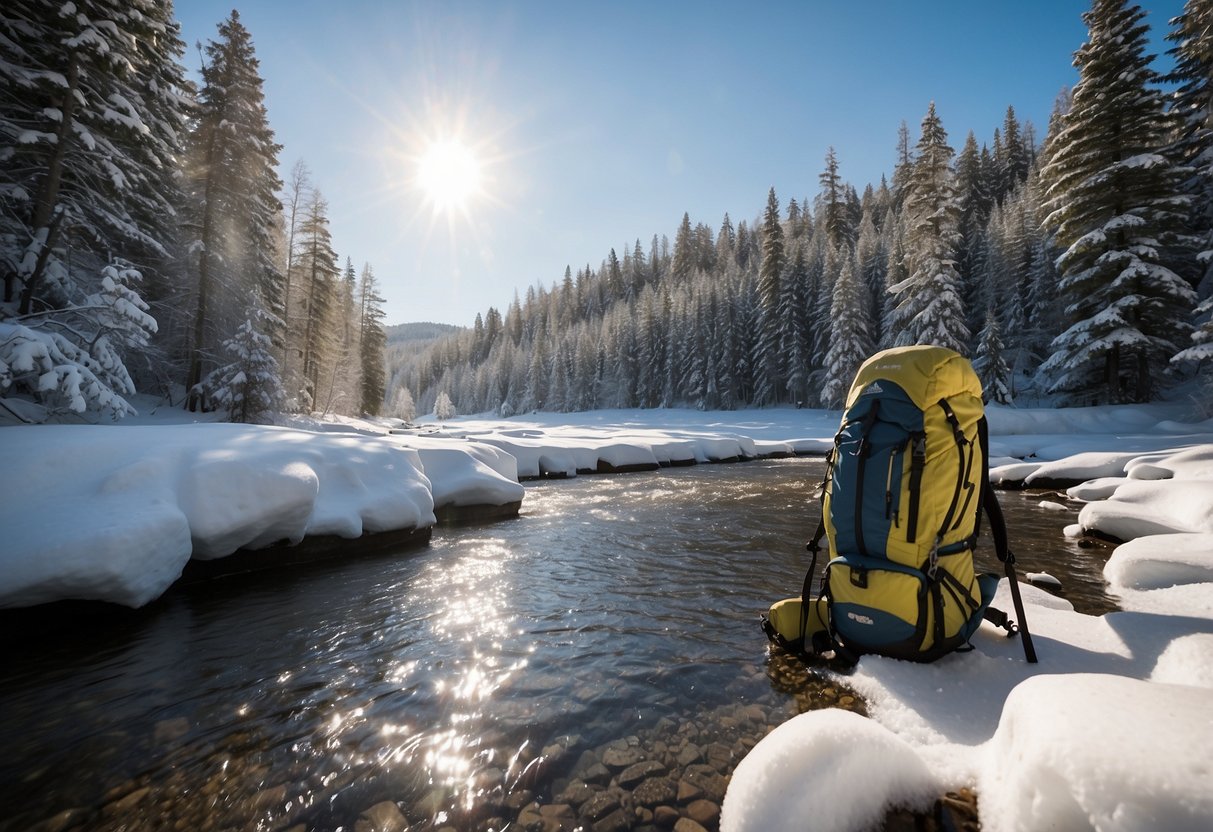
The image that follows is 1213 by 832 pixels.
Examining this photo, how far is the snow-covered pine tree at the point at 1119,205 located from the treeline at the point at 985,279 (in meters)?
0.06

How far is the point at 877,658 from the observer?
120 inches

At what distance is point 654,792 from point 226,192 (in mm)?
22577

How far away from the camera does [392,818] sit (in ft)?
7.39

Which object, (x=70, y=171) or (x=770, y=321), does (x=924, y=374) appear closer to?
(x=70, y=171)

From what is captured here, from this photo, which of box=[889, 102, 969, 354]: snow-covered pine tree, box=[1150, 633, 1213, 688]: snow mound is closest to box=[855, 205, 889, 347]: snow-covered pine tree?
box=[889, 102, 969, 354]: snow-covered pine tree

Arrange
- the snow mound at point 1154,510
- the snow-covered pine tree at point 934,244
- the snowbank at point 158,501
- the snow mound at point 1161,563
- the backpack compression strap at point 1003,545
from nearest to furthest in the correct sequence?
1. the backpack compression strap at point 1003,545
2. the snowbank at point 158,501
3. the snow mound at point 1161,563
4. the snow mound at point 1154,510
5. the snow-covered pine tree at point 934,244

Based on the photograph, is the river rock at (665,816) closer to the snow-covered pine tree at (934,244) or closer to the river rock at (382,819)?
the river rock at (382,819)

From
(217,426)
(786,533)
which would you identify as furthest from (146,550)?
(786,533)

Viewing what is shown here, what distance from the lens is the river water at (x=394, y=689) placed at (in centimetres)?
243

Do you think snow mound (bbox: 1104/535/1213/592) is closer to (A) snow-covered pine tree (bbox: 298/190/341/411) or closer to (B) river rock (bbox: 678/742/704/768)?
(B) river rock (bbox: 678/742/704/768)

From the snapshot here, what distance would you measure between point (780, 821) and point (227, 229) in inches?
893

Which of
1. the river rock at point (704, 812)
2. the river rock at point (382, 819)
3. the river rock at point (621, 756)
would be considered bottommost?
the river rock at point (621, 756)

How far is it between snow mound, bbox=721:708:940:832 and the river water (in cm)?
60

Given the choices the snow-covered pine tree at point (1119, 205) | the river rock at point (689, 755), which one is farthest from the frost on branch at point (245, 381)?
the snow-covered pine tree at point (1119, 205)
